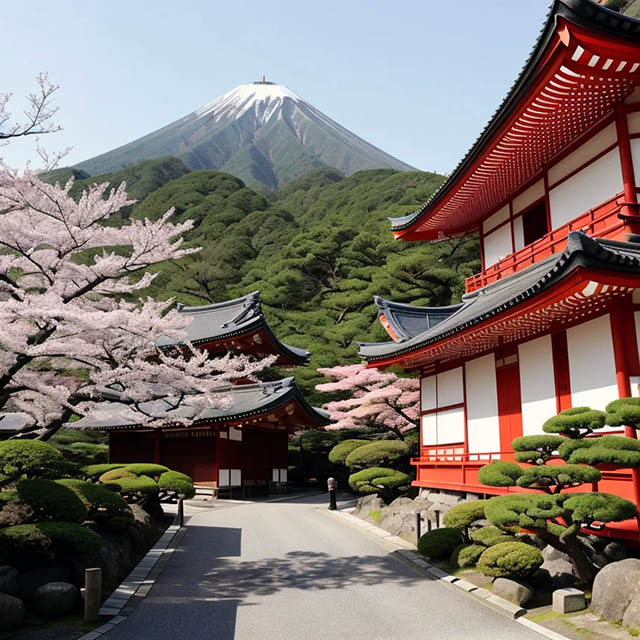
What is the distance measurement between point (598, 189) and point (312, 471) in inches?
960

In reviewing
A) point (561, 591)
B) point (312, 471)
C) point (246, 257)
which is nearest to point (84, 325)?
point (561, 591)

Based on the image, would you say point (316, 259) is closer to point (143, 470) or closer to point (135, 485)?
point (143, 470)

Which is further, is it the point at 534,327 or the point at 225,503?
the point at 225,503

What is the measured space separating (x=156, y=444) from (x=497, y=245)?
1708cm

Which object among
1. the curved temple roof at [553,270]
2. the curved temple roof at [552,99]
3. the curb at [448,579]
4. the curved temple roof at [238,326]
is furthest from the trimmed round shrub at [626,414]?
the curved temple roof at [238,326]

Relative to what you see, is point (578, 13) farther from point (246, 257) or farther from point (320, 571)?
point (246, 257)

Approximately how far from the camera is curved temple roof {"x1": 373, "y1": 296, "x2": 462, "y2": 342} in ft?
58.3

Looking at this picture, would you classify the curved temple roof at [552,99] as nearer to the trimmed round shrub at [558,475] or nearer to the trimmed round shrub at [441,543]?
the trimmed round shrub at [558,475]

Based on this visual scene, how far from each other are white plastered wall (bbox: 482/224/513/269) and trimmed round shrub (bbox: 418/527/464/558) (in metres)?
6.99

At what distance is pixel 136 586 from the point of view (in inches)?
368

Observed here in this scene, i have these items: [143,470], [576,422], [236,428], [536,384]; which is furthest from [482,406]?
[236,428]

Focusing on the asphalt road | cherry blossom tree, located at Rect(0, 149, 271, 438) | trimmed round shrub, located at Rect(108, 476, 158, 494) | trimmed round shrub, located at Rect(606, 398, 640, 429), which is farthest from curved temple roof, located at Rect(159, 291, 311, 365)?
trimmed round shrub, located at Rect(606, 398, 640, 429)

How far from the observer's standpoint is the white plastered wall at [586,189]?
34.0ft

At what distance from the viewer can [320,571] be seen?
34.6 ft
